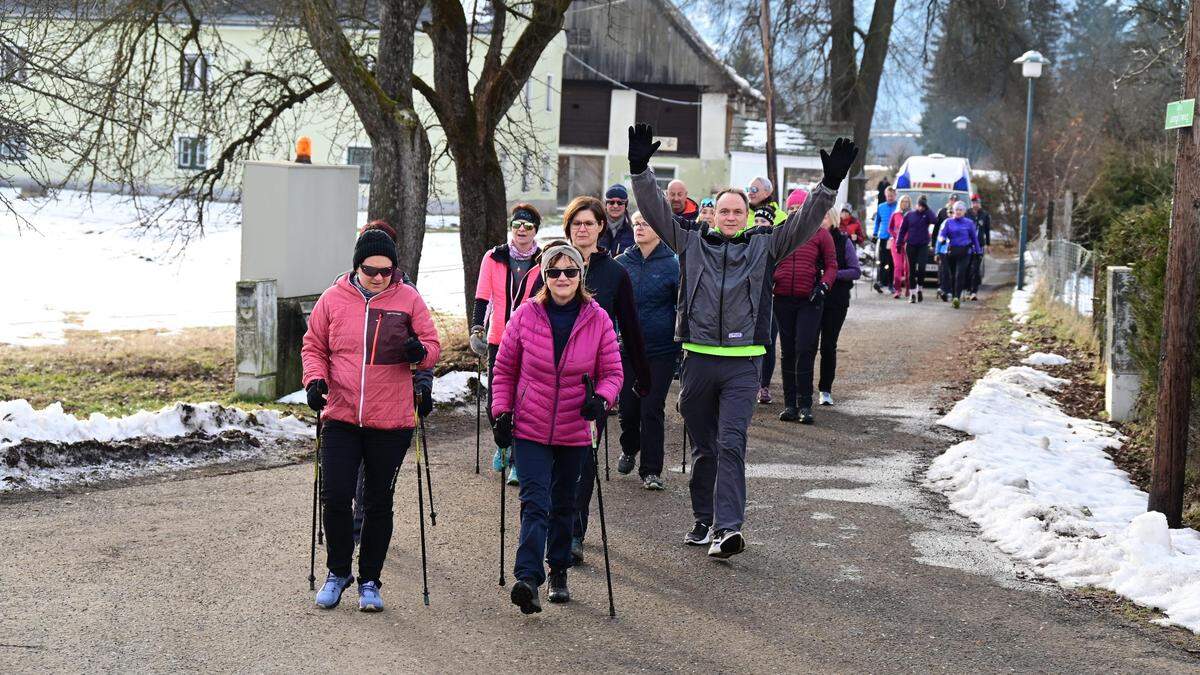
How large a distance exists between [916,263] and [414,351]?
880 inches

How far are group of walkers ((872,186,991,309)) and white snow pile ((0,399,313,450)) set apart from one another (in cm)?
1779

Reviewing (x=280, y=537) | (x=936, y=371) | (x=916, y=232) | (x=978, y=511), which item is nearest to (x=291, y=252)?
(x=280, y=537)

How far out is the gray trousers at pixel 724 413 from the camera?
820 centimetres

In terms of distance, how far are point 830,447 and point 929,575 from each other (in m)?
4.19

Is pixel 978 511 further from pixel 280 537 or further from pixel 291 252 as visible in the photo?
pixel 291 252

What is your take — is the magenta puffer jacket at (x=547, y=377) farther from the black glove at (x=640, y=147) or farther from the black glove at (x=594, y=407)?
the black glove at (x=640, y=147)

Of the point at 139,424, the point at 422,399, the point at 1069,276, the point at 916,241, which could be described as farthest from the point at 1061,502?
the point at 916,241

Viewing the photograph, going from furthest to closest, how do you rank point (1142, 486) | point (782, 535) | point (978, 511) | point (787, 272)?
point (787, 272)
point (1142, 486)
point (978, 511)
point (782, 535)

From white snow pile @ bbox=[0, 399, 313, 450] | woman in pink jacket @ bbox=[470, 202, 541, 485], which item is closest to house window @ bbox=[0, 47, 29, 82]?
white snow pile @ bbox=[0, 399, 313, 450]

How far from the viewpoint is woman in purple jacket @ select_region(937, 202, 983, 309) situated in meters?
27.2

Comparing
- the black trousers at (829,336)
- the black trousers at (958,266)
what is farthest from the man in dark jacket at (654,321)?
the black trousers at (958,266)

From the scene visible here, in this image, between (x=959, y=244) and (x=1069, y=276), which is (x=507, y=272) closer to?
(x=1069, y=276)

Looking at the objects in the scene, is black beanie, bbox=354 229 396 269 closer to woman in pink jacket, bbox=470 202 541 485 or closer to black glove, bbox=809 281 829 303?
woman in pink jacket, bbox=470 202 541 485

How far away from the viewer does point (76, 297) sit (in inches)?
968
